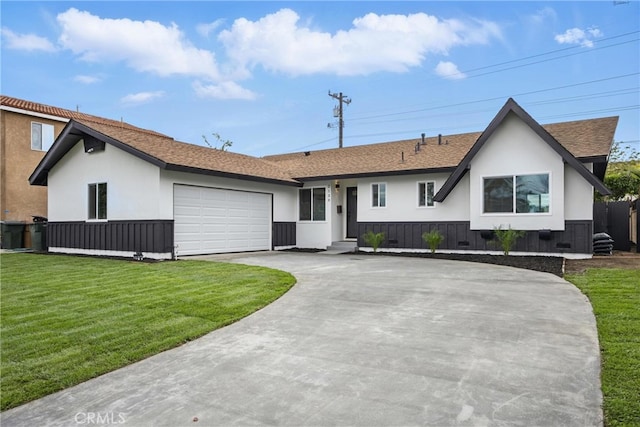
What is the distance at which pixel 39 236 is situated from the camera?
17031 millimetres

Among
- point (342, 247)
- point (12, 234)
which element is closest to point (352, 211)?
point (342, 247)

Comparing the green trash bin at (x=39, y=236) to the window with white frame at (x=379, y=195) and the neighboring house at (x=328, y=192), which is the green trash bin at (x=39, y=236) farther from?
the window with white frame at (x=379, y=195)

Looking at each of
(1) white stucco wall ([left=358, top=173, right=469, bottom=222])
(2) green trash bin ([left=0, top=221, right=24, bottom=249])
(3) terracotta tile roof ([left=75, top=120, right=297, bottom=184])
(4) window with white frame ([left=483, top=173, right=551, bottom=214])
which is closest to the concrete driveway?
(4) window with white frame ([left=483, top=173, right=551, bottom=214])

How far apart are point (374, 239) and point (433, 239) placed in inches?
89.3

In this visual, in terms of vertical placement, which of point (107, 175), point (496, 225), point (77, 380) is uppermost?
point (107, 175)

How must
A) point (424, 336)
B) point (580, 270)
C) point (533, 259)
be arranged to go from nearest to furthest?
point (424, 336)
point (580, 270)
point (533, 259)

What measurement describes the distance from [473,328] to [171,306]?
427 cm

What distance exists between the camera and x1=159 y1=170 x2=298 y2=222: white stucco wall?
1307 centimetres

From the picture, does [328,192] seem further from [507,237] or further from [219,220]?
[507,237]

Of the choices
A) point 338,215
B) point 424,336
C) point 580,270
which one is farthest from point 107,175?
point 580,270

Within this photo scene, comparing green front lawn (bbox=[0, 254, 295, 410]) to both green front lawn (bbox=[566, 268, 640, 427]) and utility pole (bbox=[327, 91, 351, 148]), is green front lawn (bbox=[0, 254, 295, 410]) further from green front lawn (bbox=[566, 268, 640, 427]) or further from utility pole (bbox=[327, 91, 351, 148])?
utility pole (bbox=[327, 91, 351, 148])

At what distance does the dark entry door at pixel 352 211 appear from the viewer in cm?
1814

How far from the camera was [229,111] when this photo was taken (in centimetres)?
3897

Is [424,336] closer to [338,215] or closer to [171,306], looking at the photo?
[171,306]
